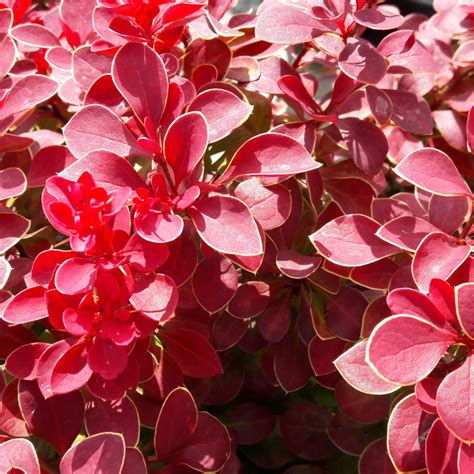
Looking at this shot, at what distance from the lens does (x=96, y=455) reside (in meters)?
0.70

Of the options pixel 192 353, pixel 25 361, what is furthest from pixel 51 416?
pixel 192 353

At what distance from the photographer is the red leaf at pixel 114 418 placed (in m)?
0.76

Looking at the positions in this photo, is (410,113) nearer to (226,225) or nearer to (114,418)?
(226,225)

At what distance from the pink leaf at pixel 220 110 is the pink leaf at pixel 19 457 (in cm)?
39

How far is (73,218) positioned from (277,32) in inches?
13.6

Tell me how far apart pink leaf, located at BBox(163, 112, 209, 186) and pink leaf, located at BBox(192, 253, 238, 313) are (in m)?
0.13

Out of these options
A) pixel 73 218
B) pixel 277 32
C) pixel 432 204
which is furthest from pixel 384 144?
pixel 73 218

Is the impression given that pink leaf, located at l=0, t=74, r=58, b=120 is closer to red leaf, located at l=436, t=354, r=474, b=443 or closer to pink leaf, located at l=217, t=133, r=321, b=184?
pink leaf, located at l=217, t=133, r=321, b=184

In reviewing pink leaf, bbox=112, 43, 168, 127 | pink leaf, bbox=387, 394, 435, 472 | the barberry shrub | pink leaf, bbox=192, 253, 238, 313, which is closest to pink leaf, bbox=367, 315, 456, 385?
the barberry shrub

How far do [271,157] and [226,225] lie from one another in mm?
97

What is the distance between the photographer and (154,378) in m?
0.84

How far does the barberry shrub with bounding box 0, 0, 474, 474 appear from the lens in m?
0.67

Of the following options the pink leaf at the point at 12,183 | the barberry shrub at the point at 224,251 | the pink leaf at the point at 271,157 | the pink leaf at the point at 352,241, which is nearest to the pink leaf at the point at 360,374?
the barberry shrub at the point at 224,251

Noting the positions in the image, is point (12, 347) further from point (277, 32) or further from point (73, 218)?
point (277, 32)
